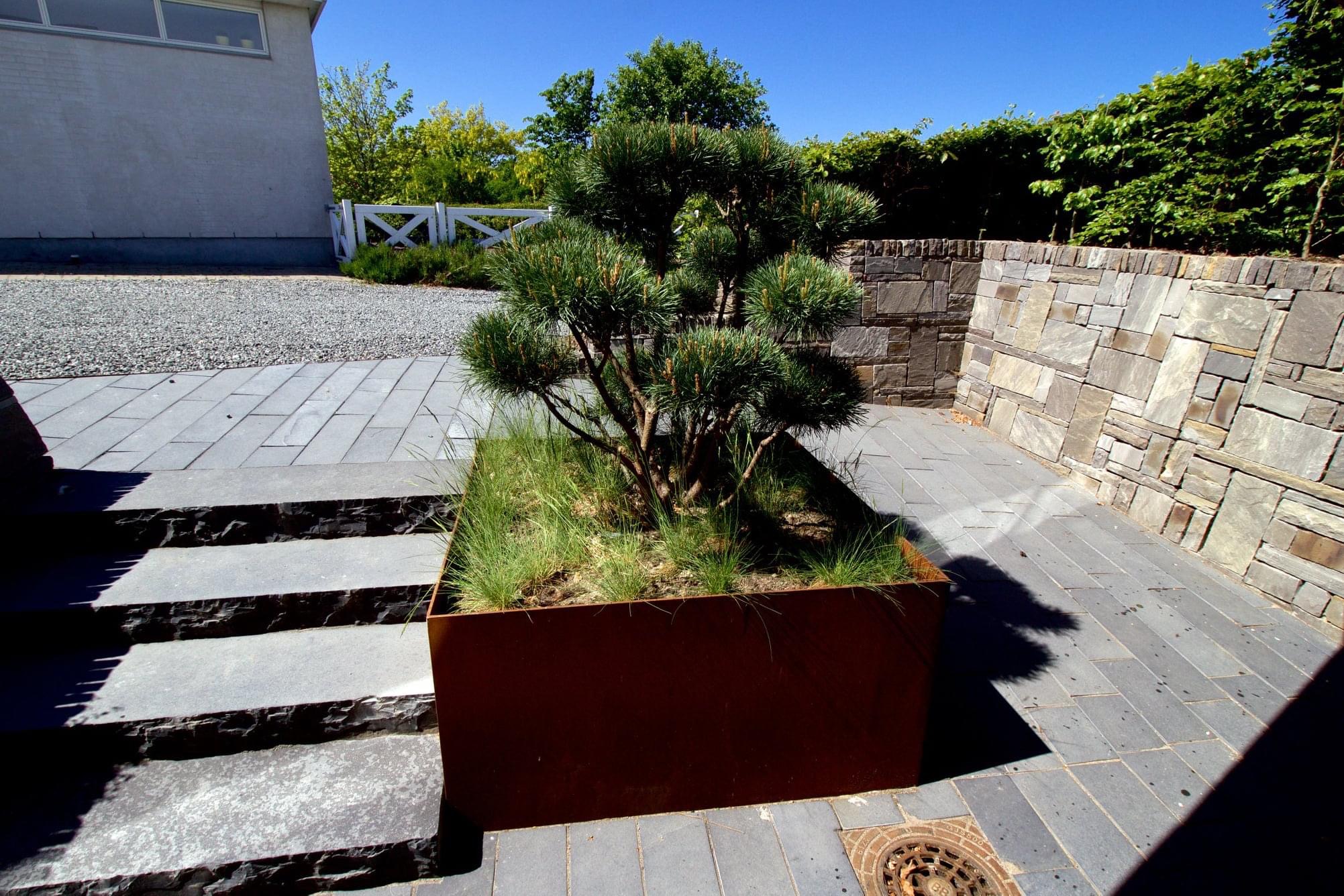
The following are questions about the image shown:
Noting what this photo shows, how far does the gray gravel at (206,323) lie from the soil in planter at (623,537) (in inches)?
50.6

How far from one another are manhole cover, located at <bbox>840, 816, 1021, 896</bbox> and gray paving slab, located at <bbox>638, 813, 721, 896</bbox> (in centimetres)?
40

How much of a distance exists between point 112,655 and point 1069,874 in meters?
2.93

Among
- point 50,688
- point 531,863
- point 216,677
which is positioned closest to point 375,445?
point 216,677

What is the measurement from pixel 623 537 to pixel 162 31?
43.8ft

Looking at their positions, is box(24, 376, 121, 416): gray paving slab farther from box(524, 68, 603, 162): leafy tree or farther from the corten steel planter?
box(524, 68, 603, 162): leafy tree

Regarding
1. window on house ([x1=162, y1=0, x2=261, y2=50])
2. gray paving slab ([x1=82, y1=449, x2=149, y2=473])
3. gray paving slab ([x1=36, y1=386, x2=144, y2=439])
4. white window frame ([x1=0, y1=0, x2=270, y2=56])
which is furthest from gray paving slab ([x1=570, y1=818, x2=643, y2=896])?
window on house ([x1=162, y1=0, x2=261, y2=50])

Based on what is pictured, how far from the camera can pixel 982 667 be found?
2439 mm

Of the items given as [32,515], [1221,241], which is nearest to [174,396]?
[32,515]

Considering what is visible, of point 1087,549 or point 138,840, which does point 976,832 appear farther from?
point 138,840

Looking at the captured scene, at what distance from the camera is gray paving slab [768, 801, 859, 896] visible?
1649mm

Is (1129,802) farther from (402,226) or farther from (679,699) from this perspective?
(402,226)

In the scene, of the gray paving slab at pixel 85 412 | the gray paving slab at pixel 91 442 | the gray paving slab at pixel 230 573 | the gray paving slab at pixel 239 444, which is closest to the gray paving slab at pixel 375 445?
the gray paving slab at pixel 239 444

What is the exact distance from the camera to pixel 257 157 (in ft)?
36.1

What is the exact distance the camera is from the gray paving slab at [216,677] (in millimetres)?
1841
